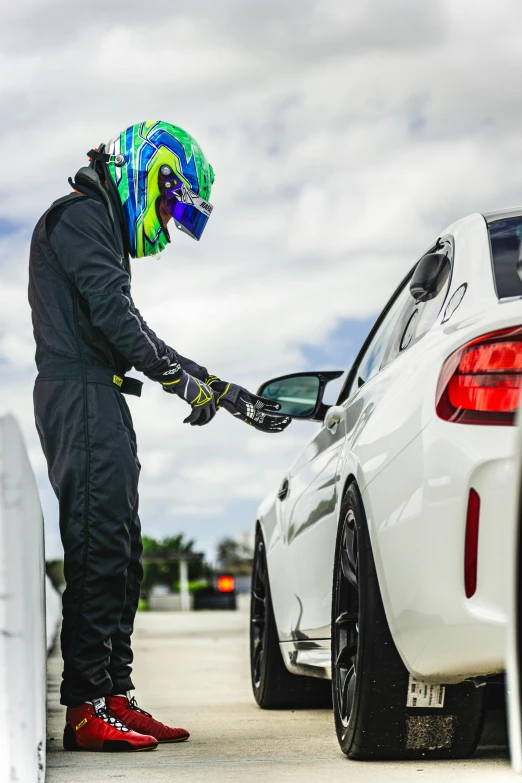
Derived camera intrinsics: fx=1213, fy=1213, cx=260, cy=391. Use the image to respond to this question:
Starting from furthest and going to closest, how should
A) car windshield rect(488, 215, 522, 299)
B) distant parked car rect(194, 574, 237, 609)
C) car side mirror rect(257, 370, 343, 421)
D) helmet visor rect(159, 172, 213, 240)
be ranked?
distant parked car rect(194, 574, 237, 609) → car side mirror rect(257, 370, 343, 421) → helmet visor rect(159, 172, 213, 240) → car windshield rect(488, 215, 522, 299)

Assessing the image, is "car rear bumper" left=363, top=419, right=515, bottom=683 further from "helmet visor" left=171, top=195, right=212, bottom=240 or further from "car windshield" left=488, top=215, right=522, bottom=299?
"helmet visor" left=171, top=195, right=212, bottom=240

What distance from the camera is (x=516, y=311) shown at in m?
3.17

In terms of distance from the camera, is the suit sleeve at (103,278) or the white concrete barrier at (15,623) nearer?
the white concrete barrier at (15,623)

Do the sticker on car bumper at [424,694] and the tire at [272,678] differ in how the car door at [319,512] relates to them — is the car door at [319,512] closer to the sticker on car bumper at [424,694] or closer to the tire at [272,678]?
the tire at [272,678]

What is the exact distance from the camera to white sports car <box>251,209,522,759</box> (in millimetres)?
3066

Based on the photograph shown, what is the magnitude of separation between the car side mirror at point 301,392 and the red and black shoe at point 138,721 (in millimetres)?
1379

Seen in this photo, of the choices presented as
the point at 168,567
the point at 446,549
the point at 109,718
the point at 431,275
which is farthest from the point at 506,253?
the point at 168,567

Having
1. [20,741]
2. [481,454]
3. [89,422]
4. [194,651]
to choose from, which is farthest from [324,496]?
[194,651]

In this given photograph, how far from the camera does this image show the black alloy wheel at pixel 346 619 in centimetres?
396

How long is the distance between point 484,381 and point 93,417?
1784mm

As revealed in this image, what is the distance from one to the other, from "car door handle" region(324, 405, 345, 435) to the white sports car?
0.6 inches

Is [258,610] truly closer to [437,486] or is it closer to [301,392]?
[301,392]

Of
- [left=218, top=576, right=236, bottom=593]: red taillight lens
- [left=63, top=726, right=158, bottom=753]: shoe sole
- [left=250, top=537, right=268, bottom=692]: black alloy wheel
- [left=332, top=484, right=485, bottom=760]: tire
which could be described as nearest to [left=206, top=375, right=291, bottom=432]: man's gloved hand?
[left=332, top=484, right=485, bottom=760]: tire

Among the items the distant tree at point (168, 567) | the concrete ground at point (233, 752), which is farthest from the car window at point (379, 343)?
the distant tree at point (168, 567)
